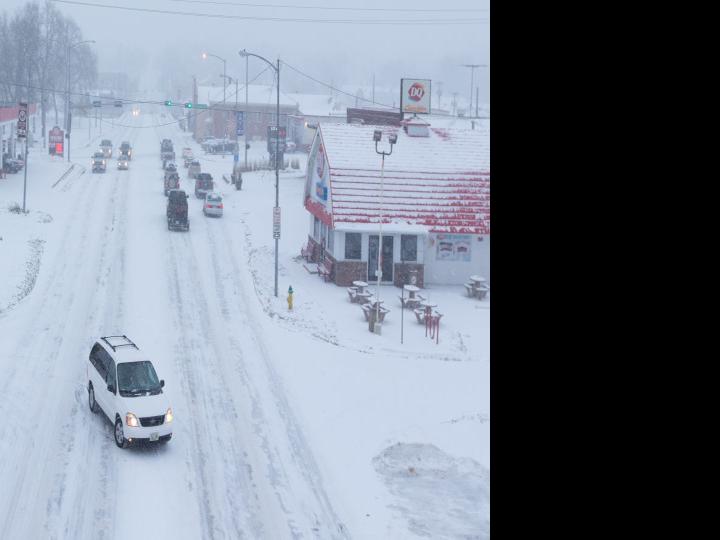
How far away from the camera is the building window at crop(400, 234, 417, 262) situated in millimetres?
36125

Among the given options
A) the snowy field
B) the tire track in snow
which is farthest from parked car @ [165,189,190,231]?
the tire track in snow

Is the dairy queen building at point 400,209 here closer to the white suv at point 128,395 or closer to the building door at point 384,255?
the building door at point 384,255

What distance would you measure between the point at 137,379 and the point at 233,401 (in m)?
3.28

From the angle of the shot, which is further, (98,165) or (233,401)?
(98,165)

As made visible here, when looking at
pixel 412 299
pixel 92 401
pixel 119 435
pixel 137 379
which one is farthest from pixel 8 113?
pixel 119 435

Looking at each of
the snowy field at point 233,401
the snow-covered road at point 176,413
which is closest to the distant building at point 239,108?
the snowy field at point 233,401

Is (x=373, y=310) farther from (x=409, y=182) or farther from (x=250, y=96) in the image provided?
(x=250, y=96)

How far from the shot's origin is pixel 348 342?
27906 mm

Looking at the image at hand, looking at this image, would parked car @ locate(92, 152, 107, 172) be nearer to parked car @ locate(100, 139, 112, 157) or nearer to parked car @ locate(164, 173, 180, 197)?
parked car @ locate(164, 173, 180, 197)

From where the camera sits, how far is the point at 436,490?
1703 cm

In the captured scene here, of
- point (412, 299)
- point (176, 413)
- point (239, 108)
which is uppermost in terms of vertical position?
point (239, 108)

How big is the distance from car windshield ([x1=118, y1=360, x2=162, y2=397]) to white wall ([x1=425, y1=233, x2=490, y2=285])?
19.6m
